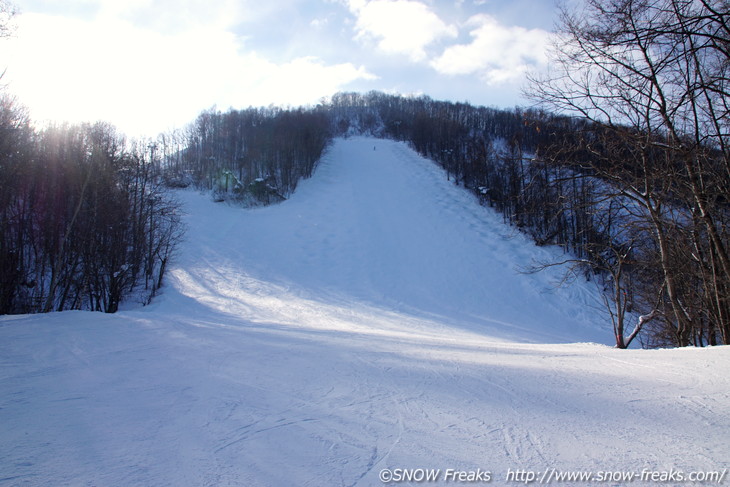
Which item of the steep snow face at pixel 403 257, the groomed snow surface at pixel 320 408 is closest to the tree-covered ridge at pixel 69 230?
the steep snow face at pixel 403 257

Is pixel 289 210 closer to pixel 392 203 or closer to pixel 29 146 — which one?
pixel 392 203

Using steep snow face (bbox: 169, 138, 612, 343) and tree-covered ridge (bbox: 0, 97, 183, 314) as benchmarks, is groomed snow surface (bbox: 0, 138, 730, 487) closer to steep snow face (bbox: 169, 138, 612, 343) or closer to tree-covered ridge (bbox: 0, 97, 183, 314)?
steep snow face (bbox: 169, 138, 612, 343)

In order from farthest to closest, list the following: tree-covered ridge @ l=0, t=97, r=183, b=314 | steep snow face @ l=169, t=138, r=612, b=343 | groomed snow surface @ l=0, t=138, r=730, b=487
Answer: steep snow face @ l=169, t=138, r=612, b=343, tree-covered ridge @ l=0, t=97, r=183, b=314, groomed snow surface @ l=0, t=138, r=730, b=487

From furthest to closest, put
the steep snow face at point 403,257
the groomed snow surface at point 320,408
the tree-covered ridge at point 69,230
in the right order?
the steep snow face at point 403,257
the tree-covered ridge at point 69,230
the groomed snow surface at point 320,408

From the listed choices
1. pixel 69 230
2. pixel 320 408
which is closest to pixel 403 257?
pixel 69 230

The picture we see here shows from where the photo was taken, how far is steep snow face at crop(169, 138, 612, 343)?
54.8 ft

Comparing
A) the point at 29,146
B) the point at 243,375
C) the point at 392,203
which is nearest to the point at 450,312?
the point at 243,375

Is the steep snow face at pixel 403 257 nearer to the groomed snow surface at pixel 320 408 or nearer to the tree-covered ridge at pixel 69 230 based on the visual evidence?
the tree-covered ridge at pixel 69 230

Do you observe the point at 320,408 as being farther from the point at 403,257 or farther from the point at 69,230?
the point at 403,257

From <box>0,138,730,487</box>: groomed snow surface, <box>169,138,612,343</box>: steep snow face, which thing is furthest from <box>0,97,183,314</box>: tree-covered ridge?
<box>0,138,730,487</box>: groomed snow surface

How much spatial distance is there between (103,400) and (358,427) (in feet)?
7.70

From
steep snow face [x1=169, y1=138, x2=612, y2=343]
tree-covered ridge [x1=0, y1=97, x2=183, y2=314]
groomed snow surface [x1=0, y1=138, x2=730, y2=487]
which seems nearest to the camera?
groomed snow surface [x1=0, y1=138, x2=730, y2=487]

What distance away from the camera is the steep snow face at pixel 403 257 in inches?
658

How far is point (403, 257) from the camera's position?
2242 cm
